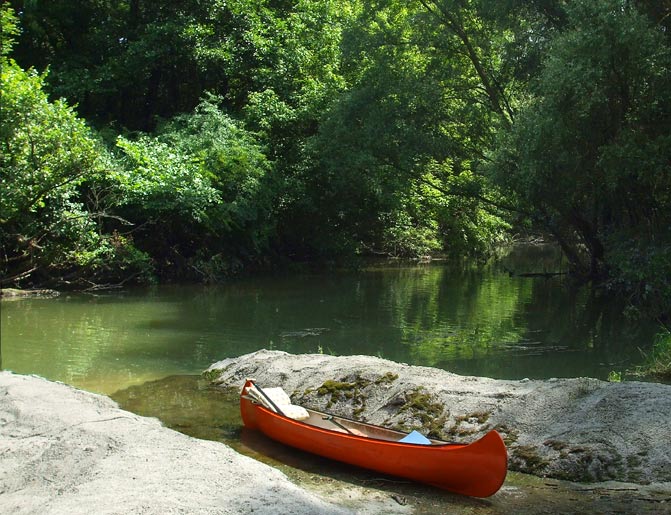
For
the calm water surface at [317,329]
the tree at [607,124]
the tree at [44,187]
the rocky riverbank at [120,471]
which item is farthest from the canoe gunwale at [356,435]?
the tree at [44,187]

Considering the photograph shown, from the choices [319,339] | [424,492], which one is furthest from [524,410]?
[319,339]

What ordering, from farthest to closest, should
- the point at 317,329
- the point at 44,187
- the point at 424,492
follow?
the point at 44,187
the point at 317,329
the point at 424,492

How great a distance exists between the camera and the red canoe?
6.62 metres

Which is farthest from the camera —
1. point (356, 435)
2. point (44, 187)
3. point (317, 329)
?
point (44, 187)

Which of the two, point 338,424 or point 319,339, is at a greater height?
point 338,424

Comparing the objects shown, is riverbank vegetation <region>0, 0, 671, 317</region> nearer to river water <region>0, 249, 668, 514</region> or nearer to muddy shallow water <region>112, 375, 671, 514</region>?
river water <region>0, 249, 668, 514</region>

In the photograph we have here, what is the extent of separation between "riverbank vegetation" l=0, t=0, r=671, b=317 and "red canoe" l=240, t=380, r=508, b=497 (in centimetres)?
905

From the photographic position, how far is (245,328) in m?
16.7

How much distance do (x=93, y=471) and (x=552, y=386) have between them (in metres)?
5.15

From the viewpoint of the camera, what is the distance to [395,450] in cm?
710

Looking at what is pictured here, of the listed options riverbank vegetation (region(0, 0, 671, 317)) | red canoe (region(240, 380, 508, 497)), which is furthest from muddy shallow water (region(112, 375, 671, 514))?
riverbank vegetation (region(0, 0, 671, 317))

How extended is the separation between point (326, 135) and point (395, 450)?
18549 millimetres

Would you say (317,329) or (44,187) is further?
(44,187)

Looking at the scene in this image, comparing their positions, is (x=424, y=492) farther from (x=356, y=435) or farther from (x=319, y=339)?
(x=319, y=339)
